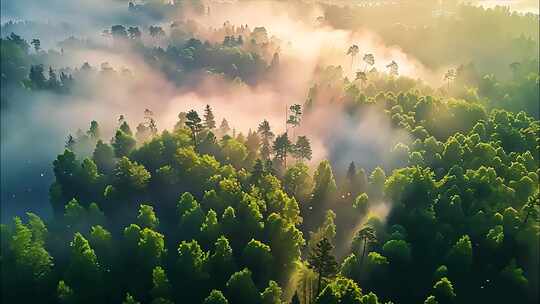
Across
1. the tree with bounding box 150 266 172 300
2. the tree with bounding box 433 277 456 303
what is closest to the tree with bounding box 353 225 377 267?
the tree with bounding box 433 277 456 303

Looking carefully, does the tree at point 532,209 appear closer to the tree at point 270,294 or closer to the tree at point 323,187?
the tree at point 323,187

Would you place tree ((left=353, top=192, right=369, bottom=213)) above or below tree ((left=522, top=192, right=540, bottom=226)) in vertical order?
above

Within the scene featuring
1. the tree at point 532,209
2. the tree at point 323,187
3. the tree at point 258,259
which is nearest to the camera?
the tree at point 258,259

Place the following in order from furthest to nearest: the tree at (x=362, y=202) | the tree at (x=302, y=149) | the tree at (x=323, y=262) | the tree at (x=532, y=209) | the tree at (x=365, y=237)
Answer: the tree at (x=302, y=149) < the tree at (x=362, y=202) < the tree at (x=532, y=209) < the tree at (x=365, y=237) < the tree at (x=323, y=262)

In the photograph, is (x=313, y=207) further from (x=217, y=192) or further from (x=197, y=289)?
(x=197, y=289)

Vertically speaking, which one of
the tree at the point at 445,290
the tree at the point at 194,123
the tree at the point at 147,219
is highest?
the tree at the point at 194,123

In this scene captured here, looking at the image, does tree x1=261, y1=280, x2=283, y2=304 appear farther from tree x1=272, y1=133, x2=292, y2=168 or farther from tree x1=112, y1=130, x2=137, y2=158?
tree x1=112, y1=130, x2=137, y2=158

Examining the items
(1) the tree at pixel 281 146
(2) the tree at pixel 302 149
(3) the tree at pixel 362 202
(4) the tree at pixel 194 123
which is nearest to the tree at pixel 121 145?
(4) the tree at pixel 194 123

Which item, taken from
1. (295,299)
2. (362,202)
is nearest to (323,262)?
(295,299)

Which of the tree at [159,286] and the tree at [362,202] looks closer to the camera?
the tree at [159,286]
